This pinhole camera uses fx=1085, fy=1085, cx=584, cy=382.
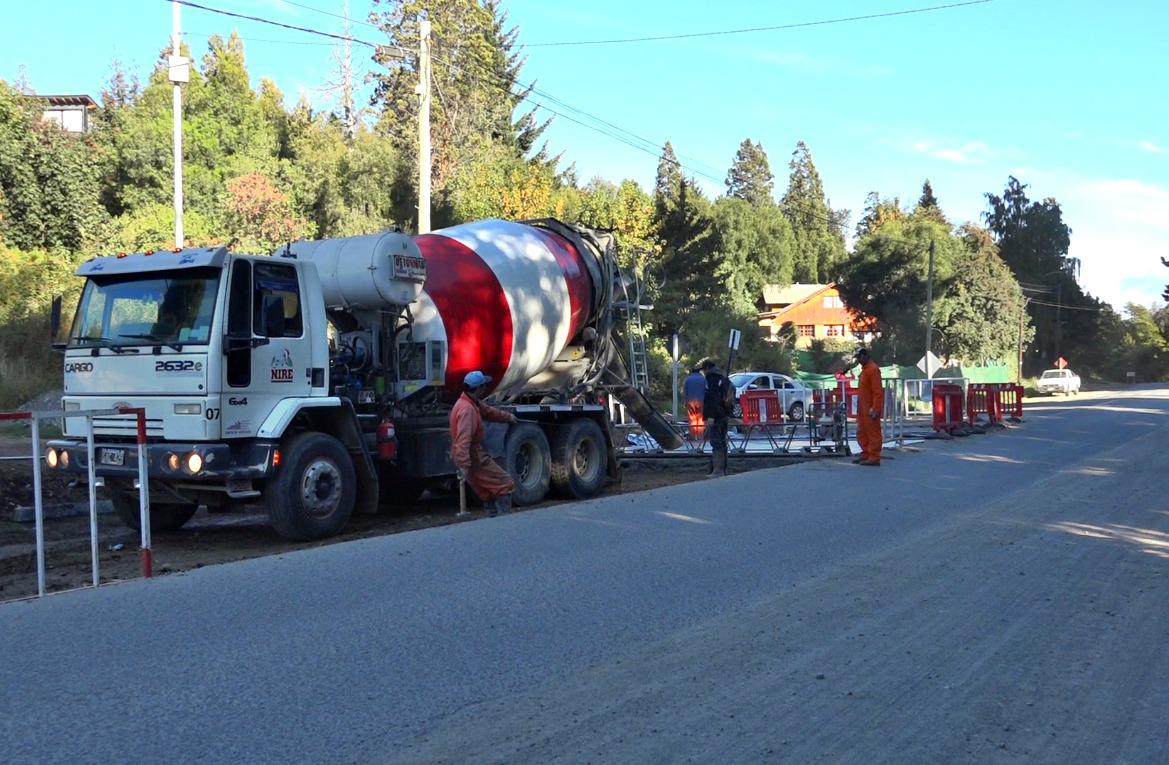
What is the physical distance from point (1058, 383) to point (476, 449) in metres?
56.1

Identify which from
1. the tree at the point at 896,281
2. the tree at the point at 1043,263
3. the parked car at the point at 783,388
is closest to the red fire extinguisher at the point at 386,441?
the parked car at the point at 783,388

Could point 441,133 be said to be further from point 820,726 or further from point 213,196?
point 820,726

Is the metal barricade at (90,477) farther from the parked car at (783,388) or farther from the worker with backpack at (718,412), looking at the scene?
the parked car at (783,388)

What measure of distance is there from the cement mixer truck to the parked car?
1715cm

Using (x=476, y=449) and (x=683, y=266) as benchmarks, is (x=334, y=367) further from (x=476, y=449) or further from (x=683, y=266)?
(x=683, y=266)

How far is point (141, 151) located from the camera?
35.6 meters

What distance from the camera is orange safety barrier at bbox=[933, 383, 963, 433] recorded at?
23.8m

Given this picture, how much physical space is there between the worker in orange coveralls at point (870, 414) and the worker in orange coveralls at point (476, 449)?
23.7ft

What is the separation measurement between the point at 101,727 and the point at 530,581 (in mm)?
3648

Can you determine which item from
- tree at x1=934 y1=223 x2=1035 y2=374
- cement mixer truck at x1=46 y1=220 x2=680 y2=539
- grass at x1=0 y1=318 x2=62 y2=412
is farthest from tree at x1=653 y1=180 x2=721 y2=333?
cement mixer truck at x1=46 y1=220 x2=680 y2=539

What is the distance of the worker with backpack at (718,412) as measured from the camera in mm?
16953

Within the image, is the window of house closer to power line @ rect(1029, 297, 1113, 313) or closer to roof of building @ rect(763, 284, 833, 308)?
roof of building @ rect(763, 284, 833, 308)

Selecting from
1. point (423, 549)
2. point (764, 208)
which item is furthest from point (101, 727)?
point (764, 208)

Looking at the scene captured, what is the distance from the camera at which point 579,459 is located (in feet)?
48.1
